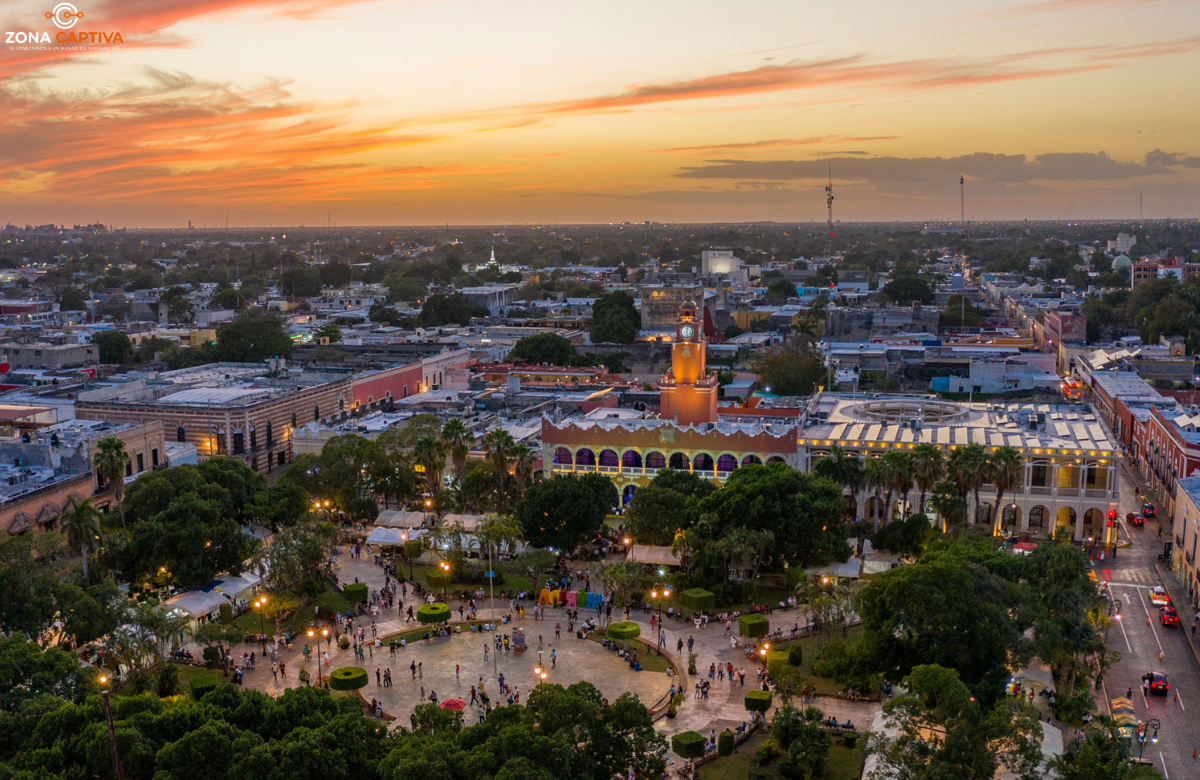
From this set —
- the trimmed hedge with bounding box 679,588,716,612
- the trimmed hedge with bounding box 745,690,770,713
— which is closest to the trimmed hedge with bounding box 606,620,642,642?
the trimmed hedge with bounding box 679,588,716,612

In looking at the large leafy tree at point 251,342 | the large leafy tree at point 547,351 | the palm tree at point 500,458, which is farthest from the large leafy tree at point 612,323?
the palm tree at point 500,458

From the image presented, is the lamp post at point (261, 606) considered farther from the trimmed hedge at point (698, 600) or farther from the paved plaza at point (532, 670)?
the trimmed hedge at point (698, 600)

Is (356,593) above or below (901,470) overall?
below

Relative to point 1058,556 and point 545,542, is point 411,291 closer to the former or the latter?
point 545,542

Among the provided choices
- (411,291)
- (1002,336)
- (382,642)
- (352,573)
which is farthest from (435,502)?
(411,291)

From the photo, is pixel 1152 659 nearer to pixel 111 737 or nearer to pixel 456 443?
pixel 456 443

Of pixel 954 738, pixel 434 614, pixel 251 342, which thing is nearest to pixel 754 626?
pixel 434 614
